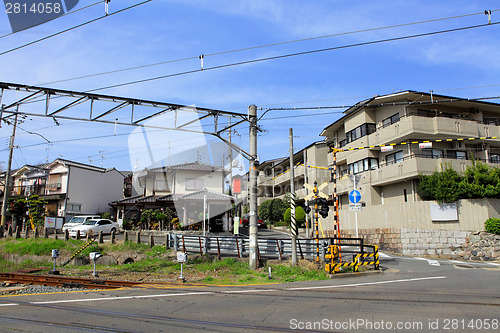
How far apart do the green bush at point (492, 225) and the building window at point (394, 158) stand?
7456 millimetres

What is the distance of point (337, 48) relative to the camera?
37.3ft

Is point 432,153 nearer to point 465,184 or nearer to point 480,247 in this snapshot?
point 465,184

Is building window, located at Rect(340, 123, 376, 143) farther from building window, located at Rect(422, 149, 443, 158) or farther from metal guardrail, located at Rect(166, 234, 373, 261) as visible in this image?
metal guardrail, located at Rect(166, 234, 373, 261)

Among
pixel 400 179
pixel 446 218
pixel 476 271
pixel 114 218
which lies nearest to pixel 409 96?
pixel 400 179

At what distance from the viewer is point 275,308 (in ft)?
26.1

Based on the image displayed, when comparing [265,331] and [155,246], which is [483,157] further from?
[265,331]

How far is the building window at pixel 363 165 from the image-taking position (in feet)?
93.4

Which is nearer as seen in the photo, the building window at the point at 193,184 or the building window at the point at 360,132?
the building window at the point at 360,132

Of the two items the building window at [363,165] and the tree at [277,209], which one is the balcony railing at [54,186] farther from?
the building window at [363,165]

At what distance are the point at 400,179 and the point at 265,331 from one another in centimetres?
2162

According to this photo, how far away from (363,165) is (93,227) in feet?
75.4

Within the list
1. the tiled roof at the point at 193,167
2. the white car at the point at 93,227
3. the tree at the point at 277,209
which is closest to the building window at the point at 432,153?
the tree at the point at 277,209

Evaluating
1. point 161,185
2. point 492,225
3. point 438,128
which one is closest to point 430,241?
point 492,225

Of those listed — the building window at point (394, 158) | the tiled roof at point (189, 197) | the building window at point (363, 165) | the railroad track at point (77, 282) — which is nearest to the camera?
the railroad track at point (77, 282)
